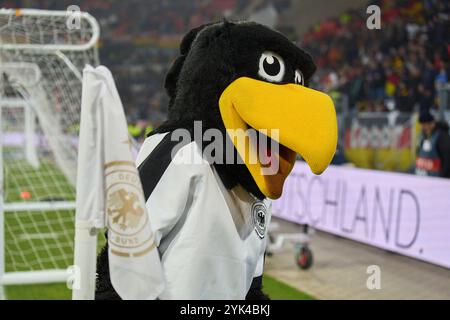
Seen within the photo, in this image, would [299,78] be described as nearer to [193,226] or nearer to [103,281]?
[193,226]

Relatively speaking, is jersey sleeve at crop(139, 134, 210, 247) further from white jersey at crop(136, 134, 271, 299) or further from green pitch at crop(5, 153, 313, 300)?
green pitch at crop(5, 153, 313, 300)

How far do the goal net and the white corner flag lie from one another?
8.84 feet

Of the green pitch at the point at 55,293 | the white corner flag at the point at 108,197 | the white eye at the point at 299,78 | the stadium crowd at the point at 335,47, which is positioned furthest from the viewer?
the stadium crowd at the point at 335,47

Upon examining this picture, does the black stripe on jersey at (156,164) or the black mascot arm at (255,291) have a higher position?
the black stripe on jersey at (156,164)

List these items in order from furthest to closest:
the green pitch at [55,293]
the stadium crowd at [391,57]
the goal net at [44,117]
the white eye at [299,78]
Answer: the stadium crowd at [391,57]
the goal net at [44,117]
the green pitch at [55,293]
the white eye at [299,78]

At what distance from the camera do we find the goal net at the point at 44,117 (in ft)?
16.1

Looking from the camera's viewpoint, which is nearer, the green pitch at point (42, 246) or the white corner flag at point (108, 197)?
the white corner flag at point (108, 197)

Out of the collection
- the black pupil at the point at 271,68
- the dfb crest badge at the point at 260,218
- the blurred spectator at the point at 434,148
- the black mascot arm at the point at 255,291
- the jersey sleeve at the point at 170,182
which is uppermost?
the black pupil at the point at 271,68

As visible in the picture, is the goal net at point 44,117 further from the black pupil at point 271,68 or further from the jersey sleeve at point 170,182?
the black pupil at point 271,68

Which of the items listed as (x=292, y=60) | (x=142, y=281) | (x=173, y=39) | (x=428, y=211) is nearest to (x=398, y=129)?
(x=428, y=211)

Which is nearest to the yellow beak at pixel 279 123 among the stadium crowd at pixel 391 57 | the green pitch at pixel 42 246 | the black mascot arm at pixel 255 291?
the black mascot arm at pixel 255 291

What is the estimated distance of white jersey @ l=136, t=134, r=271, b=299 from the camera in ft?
5.87

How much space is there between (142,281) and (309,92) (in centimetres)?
75

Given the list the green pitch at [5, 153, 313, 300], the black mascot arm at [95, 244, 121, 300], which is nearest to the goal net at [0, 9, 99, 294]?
the green pitch at [5, 153, 313, 300]
